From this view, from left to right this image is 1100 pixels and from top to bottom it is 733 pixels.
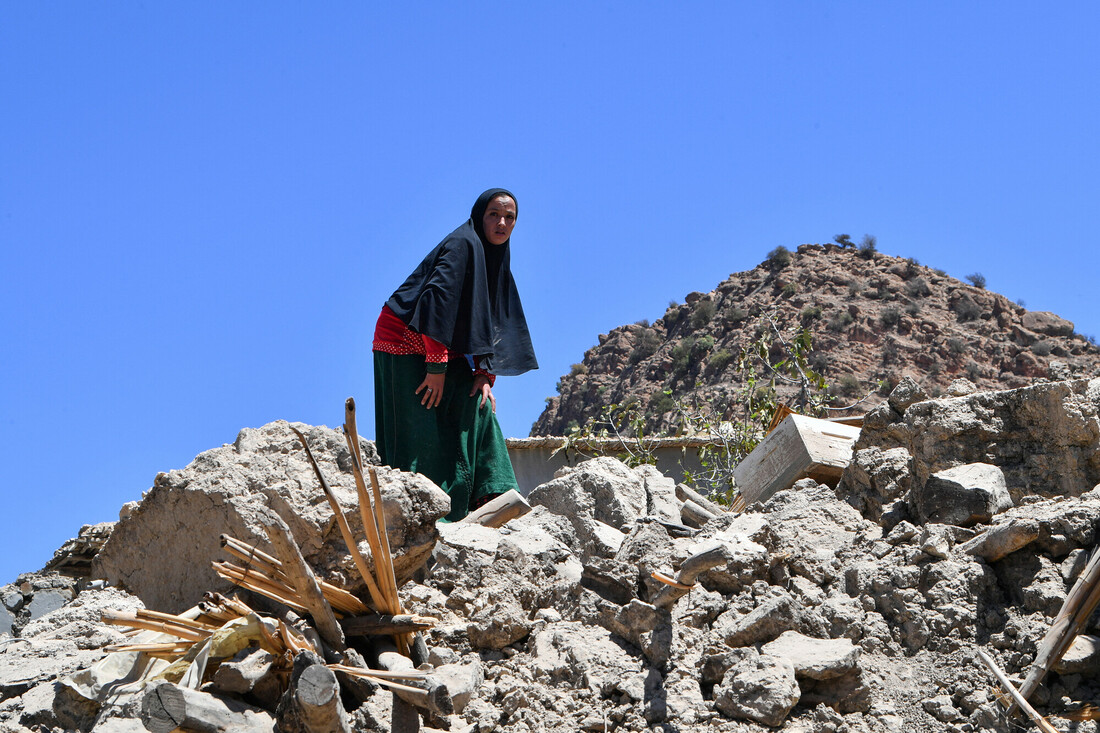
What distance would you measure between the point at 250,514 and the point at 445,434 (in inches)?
82.2

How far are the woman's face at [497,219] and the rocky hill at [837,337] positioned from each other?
20583 millimetres

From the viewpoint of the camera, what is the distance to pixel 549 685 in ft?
8.90

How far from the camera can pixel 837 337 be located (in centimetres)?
3259

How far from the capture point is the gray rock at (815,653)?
2.57 metres

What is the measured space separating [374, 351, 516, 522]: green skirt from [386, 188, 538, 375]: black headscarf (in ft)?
0.60

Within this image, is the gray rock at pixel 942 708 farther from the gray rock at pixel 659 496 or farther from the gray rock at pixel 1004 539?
the gray rock at pixel 659 496

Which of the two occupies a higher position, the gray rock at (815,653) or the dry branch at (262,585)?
the dry branch at (262,585)

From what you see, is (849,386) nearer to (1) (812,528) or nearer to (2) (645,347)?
(2) (645,347)

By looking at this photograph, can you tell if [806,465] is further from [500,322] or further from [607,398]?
[607,398]

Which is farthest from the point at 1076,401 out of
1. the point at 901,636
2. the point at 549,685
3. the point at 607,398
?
the point at 607,398

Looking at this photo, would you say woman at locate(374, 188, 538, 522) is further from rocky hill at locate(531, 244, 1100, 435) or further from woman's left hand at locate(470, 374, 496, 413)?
rocky hill at locate(531, 244, 1100, 435)

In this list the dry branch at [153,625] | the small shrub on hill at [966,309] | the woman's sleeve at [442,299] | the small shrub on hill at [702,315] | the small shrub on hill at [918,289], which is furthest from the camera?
the small shrub on hill at [702,315]

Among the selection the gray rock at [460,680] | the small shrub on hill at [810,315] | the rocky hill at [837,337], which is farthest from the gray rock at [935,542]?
the small shrub on hill at [810,315]

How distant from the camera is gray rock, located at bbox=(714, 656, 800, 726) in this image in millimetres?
2479
